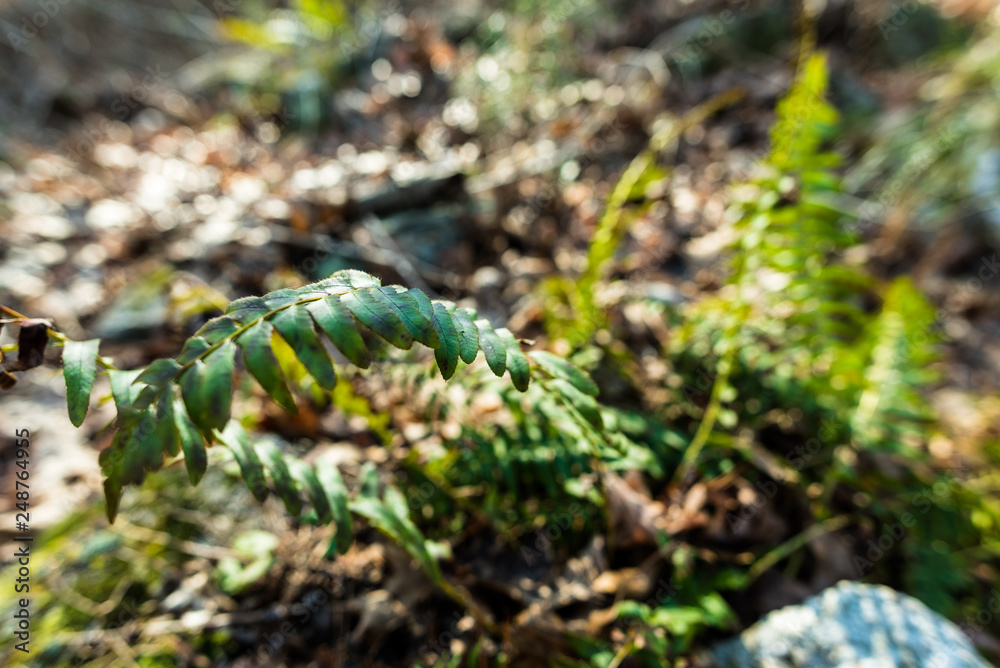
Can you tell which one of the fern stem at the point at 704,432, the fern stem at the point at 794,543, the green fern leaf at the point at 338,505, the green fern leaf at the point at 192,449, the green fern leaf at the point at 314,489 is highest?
the green fern leaf at the point at 192,449

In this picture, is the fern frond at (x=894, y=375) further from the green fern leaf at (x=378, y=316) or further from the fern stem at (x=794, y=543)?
the green fern leaf at (x=378, y=316)

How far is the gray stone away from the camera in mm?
1329

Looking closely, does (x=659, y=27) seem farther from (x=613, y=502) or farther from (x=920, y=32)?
(x=613, y=502)

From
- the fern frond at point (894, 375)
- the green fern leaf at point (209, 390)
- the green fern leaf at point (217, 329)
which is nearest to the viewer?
the green fern leaf at point (209, 390)

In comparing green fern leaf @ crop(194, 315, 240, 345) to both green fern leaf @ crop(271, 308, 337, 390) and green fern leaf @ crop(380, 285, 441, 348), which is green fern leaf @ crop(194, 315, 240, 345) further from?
green fern leaf @ crop(380, 285, 441, 348)

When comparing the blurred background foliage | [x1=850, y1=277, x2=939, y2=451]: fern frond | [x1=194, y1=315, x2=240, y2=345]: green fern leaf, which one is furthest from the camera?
[x1=850, y1=277, x2=939, y2=451]: fern frond

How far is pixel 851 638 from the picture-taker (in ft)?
4.49

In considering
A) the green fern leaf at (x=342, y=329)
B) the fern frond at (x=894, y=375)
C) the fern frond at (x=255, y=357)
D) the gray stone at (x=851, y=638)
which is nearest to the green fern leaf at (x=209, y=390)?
the fern frond at (x=255, y=357)

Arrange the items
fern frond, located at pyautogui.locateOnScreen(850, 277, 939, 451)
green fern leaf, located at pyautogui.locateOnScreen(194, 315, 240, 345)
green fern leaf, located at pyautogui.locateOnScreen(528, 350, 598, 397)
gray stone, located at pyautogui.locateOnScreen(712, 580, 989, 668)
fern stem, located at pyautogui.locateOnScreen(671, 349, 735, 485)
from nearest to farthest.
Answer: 1. green fern leaf, located at pyautogui.locateOnScreen(194, 315, 240, 345)
2. green fern leaf, located at pyautogui.locateOnScreen(528, 350, 598, 397)
3. gray stone, located at pyautogui.locateOnScreen(712, 580, 989, 668)
4. fern stem, located at pyautogui.locateOnScreen(671, 349, 735, 485)
5. fern frond, located at pyautogui.locateOnScreen(850, 277, 939, 451)

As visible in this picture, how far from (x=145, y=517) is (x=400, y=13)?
6.32 m

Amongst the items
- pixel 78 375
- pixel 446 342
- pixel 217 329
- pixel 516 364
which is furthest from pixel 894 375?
pixel 78 375

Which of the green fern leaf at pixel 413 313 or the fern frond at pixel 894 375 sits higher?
the green fern leaf at pixel 413 313

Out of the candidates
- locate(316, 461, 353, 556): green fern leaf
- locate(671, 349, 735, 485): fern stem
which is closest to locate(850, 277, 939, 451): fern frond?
locate(671, 349, 735, 485): fern stem

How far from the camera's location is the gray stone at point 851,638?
52.3 inches
